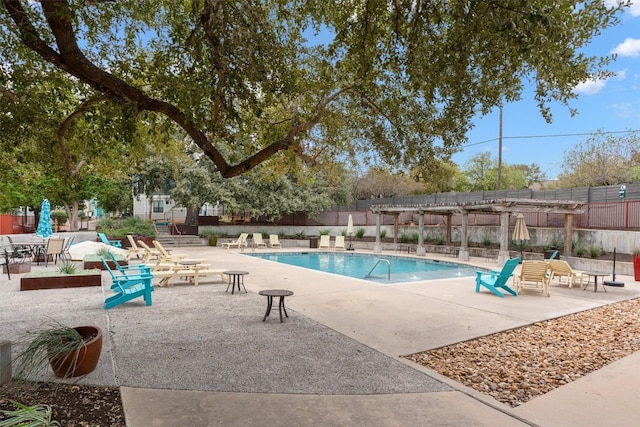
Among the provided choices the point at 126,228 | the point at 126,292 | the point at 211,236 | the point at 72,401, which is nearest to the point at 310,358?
the point at 72,401

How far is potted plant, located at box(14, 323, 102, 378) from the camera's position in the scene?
153 inches

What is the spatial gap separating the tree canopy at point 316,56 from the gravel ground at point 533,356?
3.31 metres

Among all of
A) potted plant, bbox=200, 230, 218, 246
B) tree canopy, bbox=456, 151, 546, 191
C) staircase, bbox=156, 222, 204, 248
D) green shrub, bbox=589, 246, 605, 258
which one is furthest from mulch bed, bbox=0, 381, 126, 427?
tree canopy, bbox=456, 151, 546, 191

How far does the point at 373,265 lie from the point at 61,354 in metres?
14.9

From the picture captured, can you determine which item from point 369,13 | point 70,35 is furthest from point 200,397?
point 369,13

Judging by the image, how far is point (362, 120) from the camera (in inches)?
364

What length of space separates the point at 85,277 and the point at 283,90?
682 centimetres

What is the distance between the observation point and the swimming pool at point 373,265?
14.0 meters

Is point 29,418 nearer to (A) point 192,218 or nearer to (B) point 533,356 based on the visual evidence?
(B) point 533,356

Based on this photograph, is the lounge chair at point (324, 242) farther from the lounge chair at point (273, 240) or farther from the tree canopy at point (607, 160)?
the tree canopy at point (607, 160)

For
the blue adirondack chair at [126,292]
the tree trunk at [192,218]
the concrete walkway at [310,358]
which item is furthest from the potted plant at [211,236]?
the blue adirondack chair at [126,292]

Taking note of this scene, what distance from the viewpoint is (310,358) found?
16.2 ft

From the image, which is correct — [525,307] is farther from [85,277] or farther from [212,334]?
[85,277]

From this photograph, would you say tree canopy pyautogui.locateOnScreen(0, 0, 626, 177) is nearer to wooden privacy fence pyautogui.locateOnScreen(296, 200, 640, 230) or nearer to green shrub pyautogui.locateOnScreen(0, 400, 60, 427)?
green shrub pyautogui.locateOnScreen(0, 400, 60, 427)
